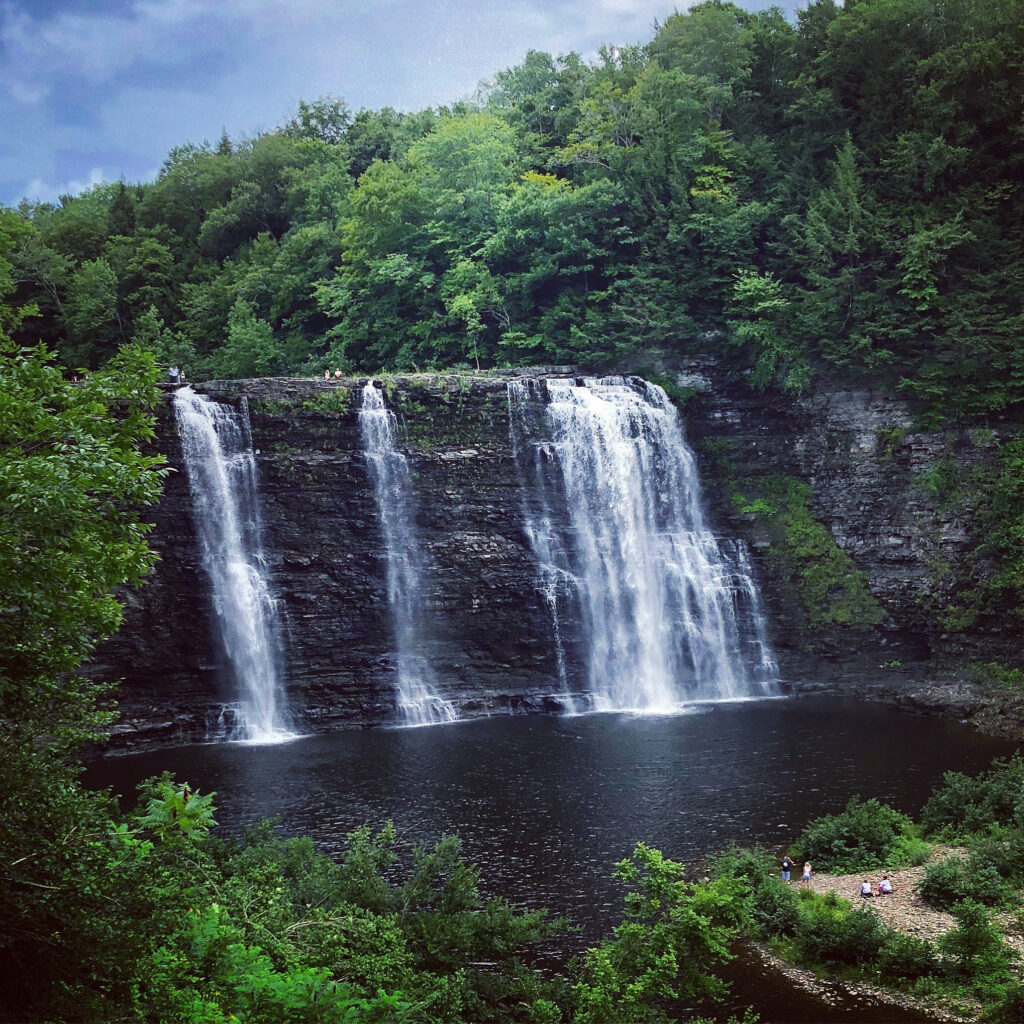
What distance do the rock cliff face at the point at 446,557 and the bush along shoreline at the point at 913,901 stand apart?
11660 mm

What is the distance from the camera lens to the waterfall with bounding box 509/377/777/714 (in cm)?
3262

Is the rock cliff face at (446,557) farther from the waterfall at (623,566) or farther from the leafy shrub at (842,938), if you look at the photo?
the leafy shrub at (842,938)

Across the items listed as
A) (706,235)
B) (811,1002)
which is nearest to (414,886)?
(811,1002)

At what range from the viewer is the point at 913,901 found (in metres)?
17.2

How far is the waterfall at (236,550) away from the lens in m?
29.4

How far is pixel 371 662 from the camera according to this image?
1211 inches

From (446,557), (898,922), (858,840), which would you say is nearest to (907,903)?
(898,922)

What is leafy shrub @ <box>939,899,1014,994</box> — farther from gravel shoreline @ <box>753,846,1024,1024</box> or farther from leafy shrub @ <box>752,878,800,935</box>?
leafy shrub @ <box>752,878,800,935</box>

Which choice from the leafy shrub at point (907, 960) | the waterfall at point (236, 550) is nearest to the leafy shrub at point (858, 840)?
the leafy shrub at point (907, 960)

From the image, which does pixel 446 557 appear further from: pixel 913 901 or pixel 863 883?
pixel 913 901

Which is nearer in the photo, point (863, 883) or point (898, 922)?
point (898, 922)

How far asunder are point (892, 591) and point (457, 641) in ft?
49.6

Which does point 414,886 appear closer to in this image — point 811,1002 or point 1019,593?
point 811,1002

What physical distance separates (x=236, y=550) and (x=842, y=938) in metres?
21.2
